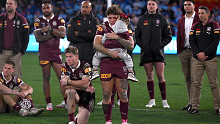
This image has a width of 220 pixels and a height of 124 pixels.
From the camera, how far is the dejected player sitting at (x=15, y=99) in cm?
635

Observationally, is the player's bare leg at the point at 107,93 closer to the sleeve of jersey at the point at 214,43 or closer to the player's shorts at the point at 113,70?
the player's shorts at the point at 113,70

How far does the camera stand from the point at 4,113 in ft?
21.6

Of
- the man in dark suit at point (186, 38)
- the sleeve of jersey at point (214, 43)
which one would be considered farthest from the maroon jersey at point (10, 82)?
the sleeve of jersey at point (214, 43)

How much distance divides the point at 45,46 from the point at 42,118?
1568 mm

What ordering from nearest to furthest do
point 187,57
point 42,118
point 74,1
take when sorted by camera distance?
point 42,118 → point 187,57 → point 74,1

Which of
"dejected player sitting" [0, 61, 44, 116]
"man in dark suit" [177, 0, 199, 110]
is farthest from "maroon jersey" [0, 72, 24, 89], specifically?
"man in dark suit" [177, 0, 199, 110]

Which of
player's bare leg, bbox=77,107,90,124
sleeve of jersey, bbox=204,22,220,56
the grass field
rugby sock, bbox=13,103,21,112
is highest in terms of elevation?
sleeve of jersey, bbox=204,22,220,56

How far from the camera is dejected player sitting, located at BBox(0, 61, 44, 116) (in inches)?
250

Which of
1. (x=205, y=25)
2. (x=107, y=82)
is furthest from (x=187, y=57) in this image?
(x=107, y=82)

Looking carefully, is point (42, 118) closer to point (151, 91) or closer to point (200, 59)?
point (151, 91)

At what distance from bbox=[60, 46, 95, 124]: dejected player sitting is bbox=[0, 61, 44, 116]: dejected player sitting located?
1.22 m

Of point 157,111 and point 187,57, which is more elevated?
point 187,57

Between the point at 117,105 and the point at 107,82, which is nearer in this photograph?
the point at 107,82

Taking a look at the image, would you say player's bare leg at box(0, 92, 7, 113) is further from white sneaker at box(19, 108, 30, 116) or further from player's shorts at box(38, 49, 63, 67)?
player's shorts at box(38, 49, 63, 67)
